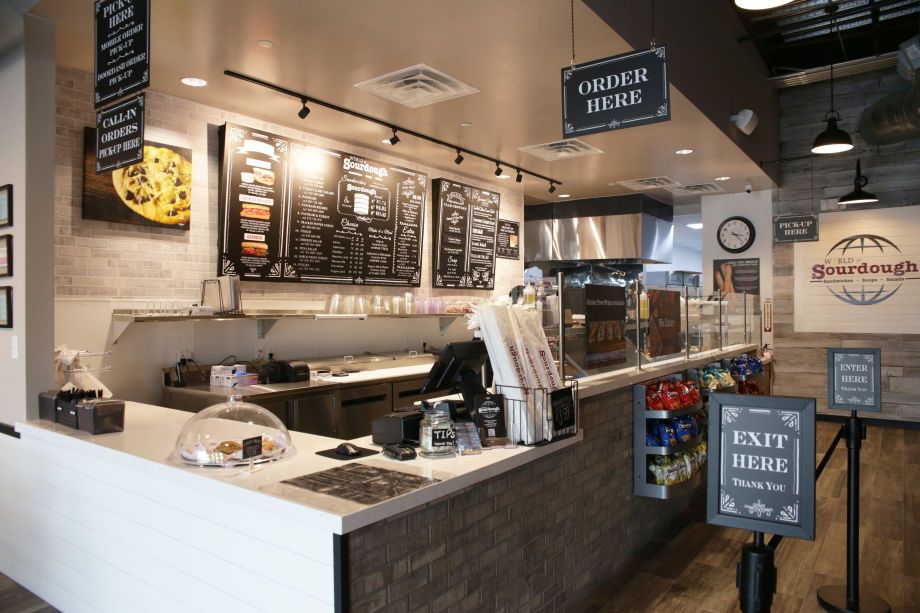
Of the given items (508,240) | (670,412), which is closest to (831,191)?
(508,240)

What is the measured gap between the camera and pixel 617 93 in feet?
10.1

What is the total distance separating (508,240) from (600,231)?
5.04 ft

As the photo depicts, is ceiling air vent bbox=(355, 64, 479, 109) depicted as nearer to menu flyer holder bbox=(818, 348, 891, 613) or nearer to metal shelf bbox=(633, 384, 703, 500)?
metal shelf bbox=(633, 384, 703, 500)

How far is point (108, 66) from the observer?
278 centimetres

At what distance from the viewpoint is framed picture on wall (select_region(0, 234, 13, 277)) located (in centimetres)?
315

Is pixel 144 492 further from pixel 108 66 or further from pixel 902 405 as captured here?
pixel 902 405

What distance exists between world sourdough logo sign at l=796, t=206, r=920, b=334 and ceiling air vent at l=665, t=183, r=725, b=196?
4.16ft

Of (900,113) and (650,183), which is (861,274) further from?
(650,183)

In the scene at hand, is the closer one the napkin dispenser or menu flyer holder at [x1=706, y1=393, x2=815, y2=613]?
menu flyer holder at [x1=706, y1=393, x2=815, y2=613]

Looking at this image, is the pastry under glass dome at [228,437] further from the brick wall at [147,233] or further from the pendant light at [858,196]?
the pendant light at [858,196]

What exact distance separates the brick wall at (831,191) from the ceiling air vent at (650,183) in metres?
1.70

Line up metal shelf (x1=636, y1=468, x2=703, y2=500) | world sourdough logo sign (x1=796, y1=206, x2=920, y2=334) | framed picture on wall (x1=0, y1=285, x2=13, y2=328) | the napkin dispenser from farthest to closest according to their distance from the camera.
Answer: world sourdough logo sign (x1=796, y1=206, x2=920, y2=334)
the napkin dispenser
metal shelf (x1=636, y1=468, x2=703, y2=500)
framed picture on wall (x1=0, y1=285, x2=13, y2=328)

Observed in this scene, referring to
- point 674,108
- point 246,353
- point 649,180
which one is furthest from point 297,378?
point 649,180

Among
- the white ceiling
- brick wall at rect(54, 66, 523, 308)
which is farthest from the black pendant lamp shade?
brick wall at rect(54, 66, 523, 308)
